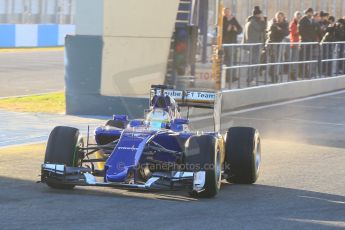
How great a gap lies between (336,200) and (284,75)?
1200 cm

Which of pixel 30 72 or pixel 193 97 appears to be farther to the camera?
pixel 30 72

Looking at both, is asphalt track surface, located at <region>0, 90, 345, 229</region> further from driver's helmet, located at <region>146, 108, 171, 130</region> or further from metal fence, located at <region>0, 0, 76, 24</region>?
metal fence, located at <region>0, 0, 76, 24</region>

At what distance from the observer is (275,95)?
1991 centimetres

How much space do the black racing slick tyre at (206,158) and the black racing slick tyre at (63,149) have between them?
1.07 metres

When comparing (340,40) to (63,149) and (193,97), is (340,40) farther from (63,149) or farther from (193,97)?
(63,149)

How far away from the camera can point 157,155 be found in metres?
8.91

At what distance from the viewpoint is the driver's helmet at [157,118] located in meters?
9.26

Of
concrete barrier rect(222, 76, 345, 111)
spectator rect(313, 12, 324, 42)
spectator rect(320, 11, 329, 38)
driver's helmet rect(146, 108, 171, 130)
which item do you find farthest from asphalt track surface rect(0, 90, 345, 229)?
spectator rect(320, 11, 329, 38)

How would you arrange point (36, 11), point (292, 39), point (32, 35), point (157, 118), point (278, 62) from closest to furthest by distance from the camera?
point (157, 118) → point (278, 62) → point (292, 39) → point (32, 35) → point (36, 11)

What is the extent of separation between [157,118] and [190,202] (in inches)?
51.6

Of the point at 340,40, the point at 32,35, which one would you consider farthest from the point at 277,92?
the point at 32,35

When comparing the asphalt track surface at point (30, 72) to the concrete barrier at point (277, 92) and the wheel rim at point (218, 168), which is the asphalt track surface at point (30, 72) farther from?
the wheel rim at point (218, 168)

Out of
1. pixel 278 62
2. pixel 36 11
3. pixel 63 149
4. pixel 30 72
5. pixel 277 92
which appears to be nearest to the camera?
pixel 63 149

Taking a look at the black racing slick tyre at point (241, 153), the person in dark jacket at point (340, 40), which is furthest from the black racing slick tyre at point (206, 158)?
the person in dark jacket at point (340, 40)
